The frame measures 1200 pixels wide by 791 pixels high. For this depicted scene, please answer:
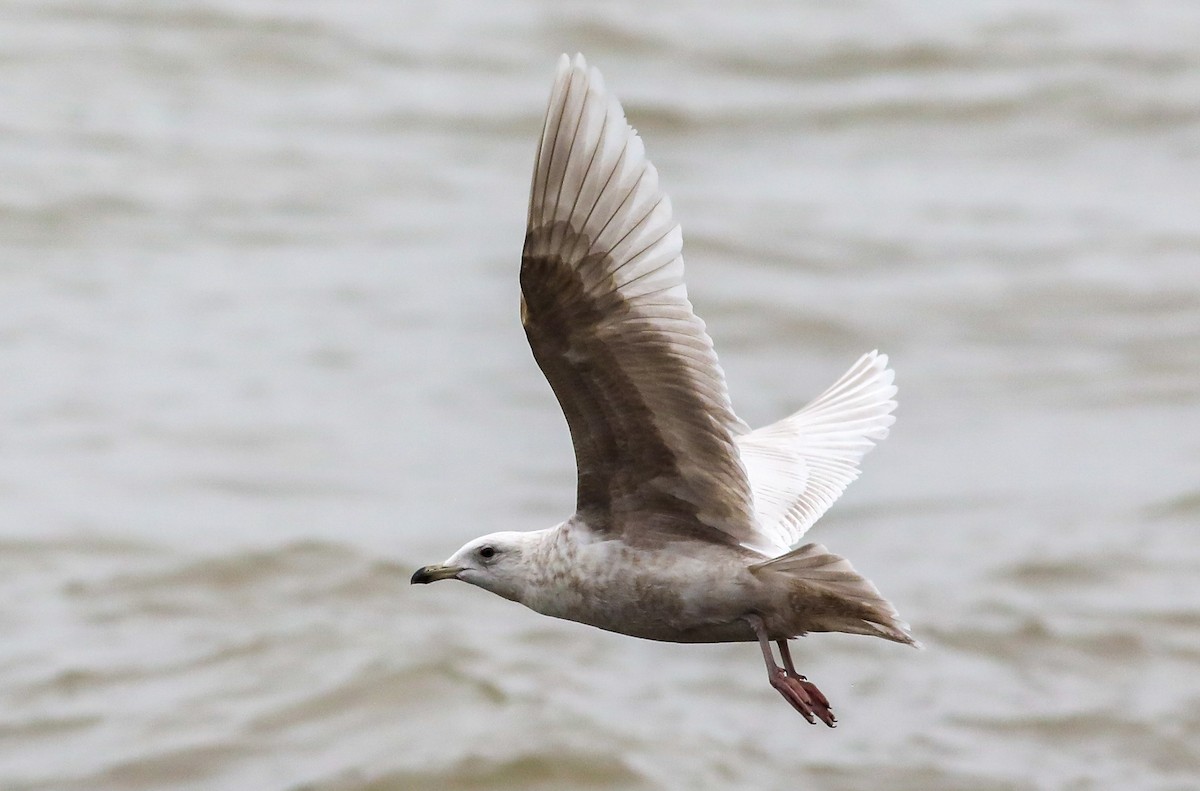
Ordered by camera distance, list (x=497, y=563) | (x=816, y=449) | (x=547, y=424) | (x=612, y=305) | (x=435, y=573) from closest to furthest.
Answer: (x=612, y=305), (x=497, y=563), (x=435, y=573), (x=816, y=449), (x=547, y=424)

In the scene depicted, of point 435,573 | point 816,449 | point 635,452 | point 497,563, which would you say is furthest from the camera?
point 816,449

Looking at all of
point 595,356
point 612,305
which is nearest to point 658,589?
point 595,356

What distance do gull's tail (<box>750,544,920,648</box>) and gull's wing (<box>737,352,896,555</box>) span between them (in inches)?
26.0

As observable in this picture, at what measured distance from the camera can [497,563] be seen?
6.37 metres

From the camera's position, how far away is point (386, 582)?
1975cm

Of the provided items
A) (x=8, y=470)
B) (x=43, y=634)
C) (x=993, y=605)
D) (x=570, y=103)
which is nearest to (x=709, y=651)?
(x=993, y=605)

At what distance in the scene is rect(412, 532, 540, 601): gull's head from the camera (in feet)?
20.7

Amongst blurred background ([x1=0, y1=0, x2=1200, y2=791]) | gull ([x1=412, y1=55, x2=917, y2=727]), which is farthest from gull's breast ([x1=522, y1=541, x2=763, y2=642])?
blurred background ([x1=0, y1=0, x2=1200, y2=791])

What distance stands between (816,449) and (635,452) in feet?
5.59

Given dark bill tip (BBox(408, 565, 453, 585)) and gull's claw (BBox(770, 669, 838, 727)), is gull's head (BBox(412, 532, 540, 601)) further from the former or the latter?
gull's claw (BBox(770, 669, 838, 727))

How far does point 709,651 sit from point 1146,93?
15.1 m

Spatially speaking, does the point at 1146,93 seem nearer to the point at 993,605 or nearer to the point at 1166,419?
the point at 1166,419

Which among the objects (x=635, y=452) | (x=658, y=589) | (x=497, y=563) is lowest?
(x=658, y=589)

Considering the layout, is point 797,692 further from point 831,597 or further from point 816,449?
point 816,449
